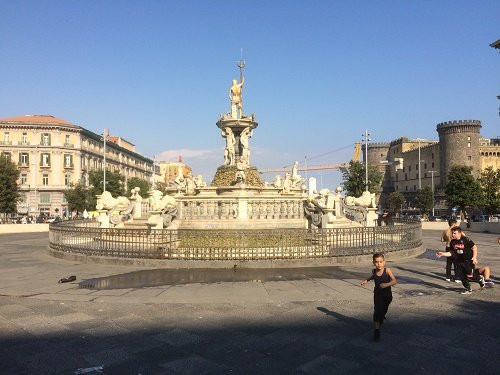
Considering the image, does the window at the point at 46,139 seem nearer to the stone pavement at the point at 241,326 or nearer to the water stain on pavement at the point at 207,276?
the stone pavement at the point at 241,326

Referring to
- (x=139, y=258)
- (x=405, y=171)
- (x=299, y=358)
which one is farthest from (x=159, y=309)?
(x=405, y=171)

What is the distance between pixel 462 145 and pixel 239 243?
91.4 metres

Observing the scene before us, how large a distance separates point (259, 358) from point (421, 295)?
480 centimetres

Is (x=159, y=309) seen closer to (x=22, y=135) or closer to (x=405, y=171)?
(x=22, y=135)

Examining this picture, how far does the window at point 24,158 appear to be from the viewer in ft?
220

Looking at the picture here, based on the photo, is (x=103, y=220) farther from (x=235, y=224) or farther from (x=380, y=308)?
(x=380, y=308)

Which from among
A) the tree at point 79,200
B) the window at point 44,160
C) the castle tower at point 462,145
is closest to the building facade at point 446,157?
the castle tower at point 462,145

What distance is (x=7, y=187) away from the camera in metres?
41.0

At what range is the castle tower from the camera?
88875mm

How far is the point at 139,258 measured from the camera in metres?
12.2

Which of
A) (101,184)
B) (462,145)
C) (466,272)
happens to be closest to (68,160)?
(101,184)

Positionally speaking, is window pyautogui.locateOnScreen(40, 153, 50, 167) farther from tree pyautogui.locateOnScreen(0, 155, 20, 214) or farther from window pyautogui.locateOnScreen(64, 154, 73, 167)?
tree pyautogui.locateOnScreen(0, 155, 20, 214)

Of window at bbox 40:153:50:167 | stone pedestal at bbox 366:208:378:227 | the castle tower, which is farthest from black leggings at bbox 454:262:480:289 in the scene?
the castle tower

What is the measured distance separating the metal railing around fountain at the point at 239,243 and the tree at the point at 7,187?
104 ft
